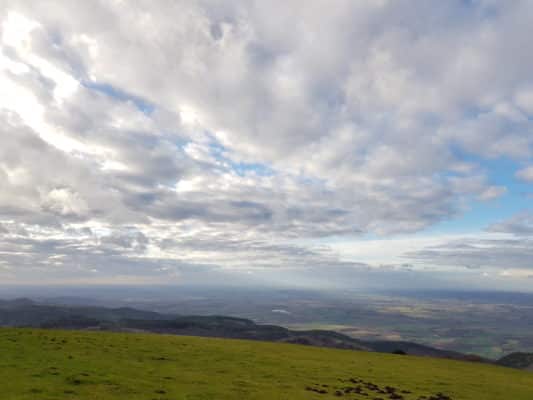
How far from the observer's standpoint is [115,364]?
1642 inches

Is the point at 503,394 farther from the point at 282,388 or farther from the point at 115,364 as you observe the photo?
the point at 115,364

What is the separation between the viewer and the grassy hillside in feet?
101

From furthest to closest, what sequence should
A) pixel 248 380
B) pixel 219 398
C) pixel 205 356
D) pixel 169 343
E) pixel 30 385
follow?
pixel 169 343 < pixel 205 356 < pixel 248 380 < pixel 219 398 < pixel 30 385

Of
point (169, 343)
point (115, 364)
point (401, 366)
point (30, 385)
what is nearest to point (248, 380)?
point (115, 364)

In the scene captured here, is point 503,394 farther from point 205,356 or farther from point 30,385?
point 30,385

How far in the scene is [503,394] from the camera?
47.5 m

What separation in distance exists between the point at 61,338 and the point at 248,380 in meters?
39.0

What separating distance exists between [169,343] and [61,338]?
1819cm

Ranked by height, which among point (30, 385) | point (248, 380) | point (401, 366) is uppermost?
point (30, 385)

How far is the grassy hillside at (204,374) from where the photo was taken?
30766 mm

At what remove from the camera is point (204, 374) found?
137 feet

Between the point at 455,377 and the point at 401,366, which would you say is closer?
the point at 455,377

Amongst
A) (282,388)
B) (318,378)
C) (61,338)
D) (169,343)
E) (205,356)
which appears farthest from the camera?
(169,343)

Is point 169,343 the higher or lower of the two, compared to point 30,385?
lower
